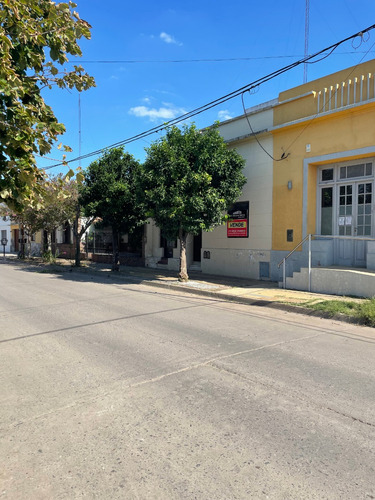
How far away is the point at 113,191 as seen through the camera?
50.6ft

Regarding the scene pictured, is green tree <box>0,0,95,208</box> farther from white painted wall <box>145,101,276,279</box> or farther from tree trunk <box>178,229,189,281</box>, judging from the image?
white painted wall <box>145,101,276,279</box>

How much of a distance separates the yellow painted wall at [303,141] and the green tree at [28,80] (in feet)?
33.0

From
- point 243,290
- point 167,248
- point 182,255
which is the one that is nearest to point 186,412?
point 243,290

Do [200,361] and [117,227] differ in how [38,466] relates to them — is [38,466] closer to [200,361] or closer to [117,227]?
[200,361]

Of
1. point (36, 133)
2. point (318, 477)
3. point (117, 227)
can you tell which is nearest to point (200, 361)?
point (318, 477)

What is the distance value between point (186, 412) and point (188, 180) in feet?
30.8

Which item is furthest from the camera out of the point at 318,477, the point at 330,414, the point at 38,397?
the point at 38,397

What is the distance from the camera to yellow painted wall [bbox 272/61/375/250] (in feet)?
37.2

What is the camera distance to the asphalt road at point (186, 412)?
2566 mm

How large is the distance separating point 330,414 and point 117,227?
14871 millimetres

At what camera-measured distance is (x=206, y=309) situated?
9.12m

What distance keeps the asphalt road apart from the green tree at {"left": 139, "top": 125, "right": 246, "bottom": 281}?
5914 millimetres

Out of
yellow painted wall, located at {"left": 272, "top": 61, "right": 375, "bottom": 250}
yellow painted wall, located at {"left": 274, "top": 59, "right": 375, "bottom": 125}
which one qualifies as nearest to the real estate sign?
yellow painted wall, located at {"left": 272, "top": 61, "right": 375, "bottom": 250}

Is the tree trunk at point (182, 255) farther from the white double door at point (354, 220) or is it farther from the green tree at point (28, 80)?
the green tree at point (28, 80)
